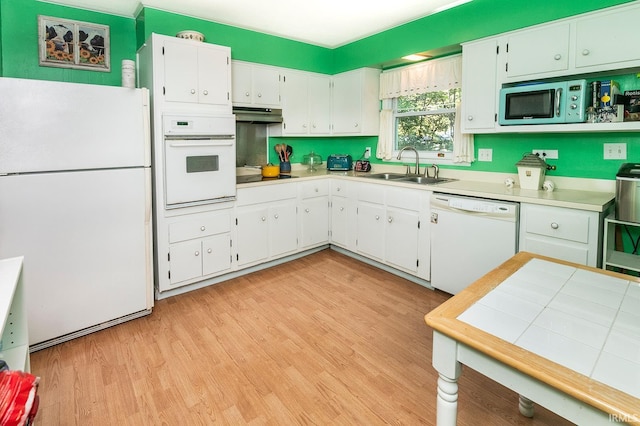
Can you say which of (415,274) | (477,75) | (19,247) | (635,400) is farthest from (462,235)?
(19,247)

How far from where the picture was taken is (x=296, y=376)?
205 centimetres

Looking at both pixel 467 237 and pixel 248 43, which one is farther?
pixel 248 43

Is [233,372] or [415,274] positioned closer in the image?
[233,372]

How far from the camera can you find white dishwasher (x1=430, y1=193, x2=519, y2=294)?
259cm

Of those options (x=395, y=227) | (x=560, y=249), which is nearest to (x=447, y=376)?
(x=560, y=249)

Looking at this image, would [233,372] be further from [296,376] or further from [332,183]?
[332,183]

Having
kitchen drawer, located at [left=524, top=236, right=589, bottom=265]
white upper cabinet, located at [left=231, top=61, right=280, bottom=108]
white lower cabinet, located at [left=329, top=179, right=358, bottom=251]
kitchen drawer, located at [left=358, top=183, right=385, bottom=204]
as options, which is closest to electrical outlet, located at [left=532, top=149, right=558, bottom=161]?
kitchen drawer, located at [left=524, top=236, right=589, bottom=265]

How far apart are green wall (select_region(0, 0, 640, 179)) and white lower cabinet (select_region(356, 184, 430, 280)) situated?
29.7 inches

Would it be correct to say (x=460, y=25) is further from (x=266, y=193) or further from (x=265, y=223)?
(x=265, y=223)

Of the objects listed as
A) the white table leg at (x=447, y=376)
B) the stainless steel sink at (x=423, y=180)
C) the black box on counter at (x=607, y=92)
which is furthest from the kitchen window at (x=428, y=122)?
the white table leg at (x=447, y=376)

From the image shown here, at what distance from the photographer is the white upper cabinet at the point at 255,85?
3.63 meters

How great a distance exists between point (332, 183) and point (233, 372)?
2.48 metres

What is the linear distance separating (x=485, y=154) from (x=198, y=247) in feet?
8.87

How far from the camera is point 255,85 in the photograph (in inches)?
149
